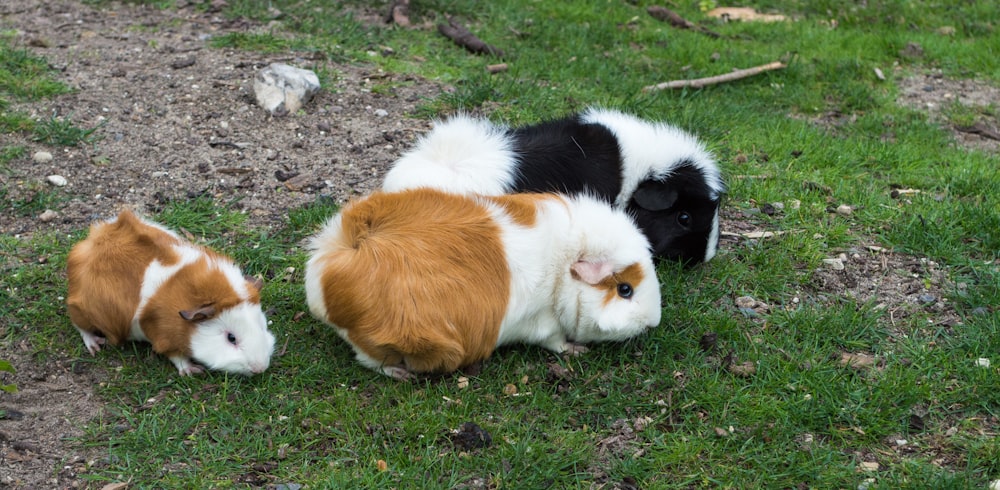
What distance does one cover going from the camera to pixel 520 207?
301cm

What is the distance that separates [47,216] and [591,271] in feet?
7.76

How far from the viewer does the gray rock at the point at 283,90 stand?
470 cm

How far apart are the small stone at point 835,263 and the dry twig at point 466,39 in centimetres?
275

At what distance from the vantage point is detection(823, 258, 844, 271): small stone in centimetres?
373

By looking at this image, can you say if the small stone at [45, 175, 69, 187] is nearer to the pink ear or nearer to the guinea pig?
the guinea pig

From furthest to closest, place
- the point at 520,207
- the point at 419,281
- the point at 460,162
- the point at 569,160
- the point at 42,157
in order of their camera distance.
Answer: the point at 42,157 < the point at 569,160 < the point at 460,162 < the point at 520,207 < the point at 419,281

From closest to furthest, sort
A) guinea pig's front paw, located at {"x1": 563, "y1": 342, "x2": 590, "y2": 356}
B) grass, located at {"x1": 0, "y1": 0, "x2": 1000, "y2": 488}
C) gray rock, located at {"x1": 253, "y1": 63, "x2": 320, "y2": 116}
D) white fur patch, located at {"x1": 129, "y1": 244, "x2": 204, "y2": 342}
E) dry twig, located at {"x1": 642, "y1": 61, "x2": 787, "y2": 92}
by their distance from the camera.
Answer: grass, located at {"x1": 0, "y1": 0, "x2": 1000, "y2": 488} → white fur patch, located at {"x1": 129, "y1": 244, "x2": 204, "y2": 342} → guinea pig's front paw, located at {"x1": 563, "y1": 342, "x2": 590, "y2": 356} → gray rock, located at {"x1": 253, "y1": 63, "x2": 320, "y2": 116} → dry twig, located at {"x1": 642, "y1": 61, "x2": 787, "y2": 92}

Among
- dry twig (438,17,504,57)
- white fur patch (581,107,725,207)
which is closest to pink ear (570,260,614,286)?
white fur patch (581,107,725,207)

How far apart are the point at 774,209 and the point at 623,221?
1369mm

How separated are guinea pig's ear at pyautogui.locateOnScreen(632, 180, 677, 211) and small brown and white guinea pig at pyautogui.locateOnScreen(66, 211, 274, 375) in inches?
62.4

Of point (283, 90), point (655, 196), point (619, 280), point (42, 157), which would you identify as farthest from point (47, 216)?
point (655, 196)

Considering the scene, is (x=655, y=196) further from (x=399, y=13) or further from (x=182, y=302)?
(x=399, y=13)

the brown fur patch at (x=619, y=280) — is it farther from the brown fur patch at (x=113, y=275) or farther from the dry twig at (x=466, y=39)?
the dry twig at (x=466, y=39)

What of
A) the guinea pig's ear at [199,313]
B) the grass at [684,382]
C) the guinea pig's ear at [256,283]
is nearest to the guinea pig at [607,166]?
the grass at [684,382]
